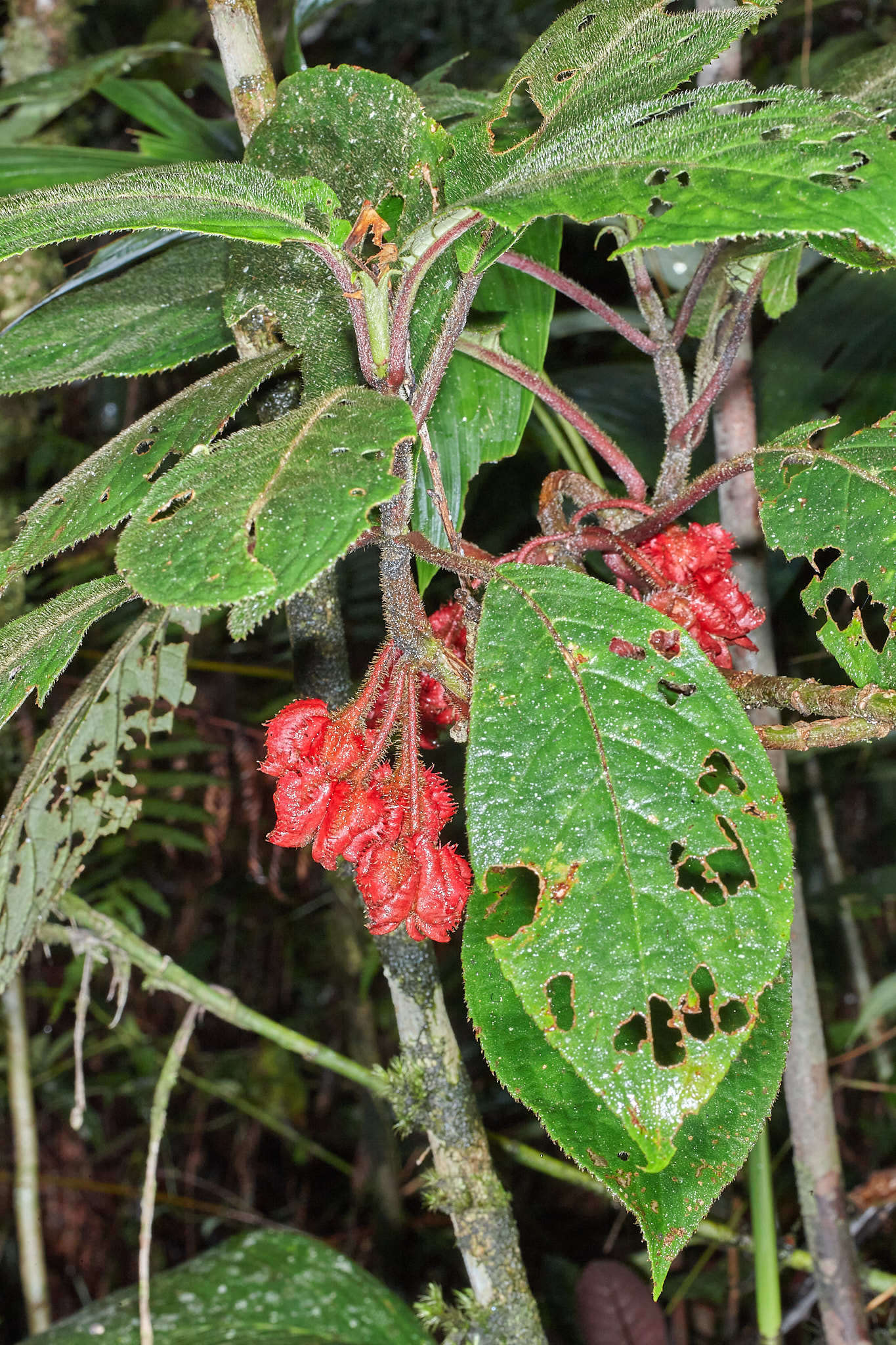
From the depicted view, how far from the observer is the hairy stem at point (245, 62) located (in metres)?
0.89

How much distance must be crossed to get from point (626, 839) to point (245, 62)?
2.57 feet

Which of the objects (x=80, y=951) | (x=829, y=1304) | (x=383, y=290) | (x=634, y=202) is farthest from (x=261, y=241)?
(x=829, y=1304)

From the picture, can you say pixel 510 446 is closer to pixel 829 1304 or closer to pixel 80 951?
pixel 80 951

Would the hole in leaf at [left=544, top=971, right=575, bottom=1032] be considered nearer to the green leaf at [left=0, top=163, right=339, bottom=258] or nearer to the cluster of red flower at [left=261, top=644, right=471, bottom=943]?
the cluster of red flower at [left=261, top=644, right=471, bottom=943]

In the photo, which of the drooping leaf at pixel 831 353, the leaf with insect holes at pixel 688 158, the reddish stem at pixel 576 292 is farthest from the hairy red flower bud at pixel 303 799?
the drooping leaf at pixel 831 353

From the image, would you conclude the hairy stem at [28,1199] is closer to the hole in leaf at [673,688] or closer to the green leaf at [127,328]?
the green leaf at [127,328]

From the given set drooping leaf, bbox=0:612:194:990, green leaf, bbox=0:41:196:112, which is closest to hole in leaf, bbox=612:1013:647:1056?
drooping leaf, bbox=0:612:194:990

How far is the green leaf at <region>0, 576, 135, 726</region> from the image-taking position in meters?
0.68

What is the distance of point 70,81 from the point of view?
151cm

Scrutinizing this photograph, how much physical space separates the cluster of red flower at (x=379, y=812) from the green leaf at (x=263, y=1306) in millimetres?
783

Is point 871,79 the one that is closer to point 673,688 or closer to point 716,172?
point 716,172

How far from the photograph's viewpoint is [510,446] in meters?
1.04

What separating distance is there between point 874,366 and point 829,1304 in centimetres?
125

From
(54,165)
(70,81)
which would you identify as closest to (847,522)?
(54,165)
